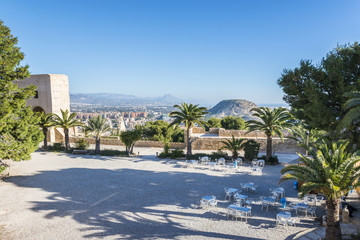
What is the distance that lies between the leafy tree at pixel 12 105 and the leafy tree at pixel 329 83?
50.5 feet

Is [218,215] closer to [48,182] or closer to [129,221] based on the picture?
[129,221]

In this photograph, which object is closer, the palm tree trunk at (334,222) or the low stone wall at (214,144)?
the palm tree trunk at (334,222)

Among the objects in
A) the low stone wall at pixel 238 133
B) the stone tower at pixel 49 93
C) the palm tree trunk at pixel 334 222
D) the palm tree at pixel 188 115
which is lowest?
the palm tree trunk at pixel 334 222

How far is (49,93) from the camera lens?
30469mm

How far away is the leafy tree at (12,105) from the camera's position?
535 inches

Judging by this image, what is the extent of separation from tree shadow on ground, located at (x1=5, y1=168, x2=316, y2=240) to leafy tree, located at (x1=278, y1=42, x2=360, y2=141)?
5411mm

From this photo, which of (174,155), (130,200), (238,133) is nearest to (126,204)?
(130,200)

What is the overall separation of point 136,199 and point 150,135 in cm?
2575

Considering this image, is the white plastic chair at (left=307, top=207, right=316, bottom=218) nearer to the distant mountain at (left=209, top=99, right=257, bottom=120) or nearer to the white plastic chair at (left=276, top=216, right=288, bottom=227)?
the white plastic chair at (left=276, top=216, right=288, bottom=227)

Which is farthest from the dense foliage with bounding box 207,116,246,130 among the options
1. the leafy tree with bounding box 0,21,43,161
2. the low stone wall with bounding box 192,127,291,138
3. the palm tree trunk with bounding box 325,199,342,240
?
the palm tree trunk with bounding box 325,199,342,240

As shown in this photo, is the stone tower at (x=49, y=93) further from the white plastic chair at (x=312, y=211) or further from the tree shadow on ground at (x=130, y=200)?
the white plastic chair at (x=312, y=211)

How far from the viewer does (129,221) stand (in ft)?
31.9

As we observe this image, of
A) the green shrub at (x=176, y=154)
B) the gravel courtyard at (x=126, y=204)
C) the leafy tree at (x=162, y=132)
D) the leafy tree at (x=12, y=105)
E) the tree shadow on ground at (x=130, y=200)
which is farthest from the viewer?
the leafy tree at (x=162, y=132)

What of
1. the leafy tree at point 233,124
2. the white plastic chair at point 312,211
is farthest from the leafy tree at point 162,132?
the white plastic chair at point 312,211
